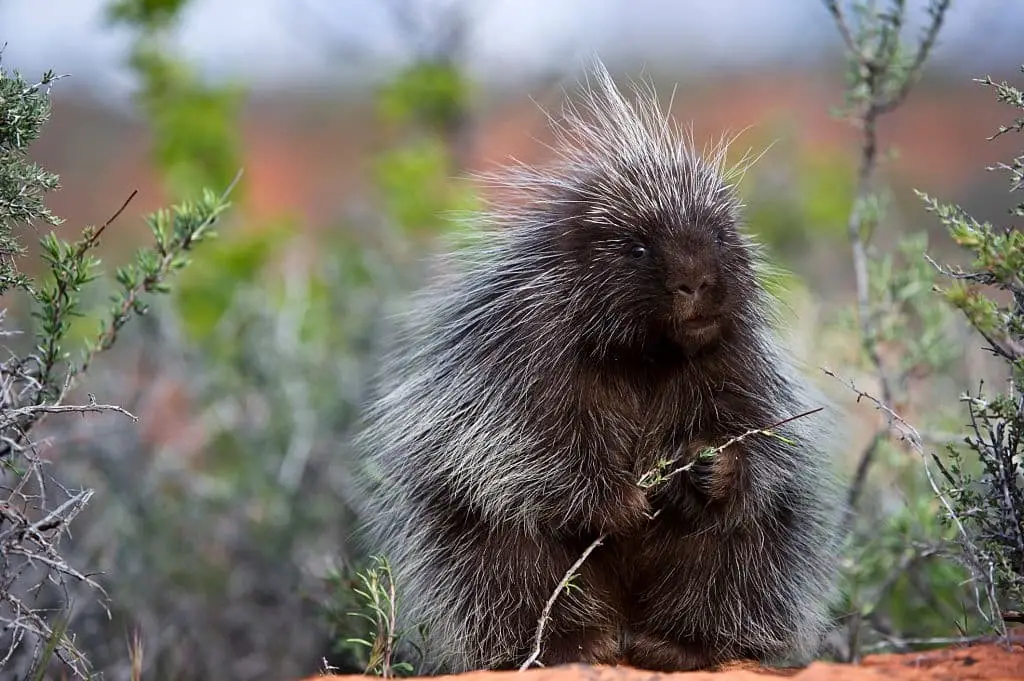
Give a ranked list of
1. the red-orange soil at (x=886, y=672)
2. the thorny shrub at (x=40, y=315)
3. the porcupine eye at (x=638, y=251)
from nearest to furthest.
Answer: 1. the red-orange soil at (x=886, y=672)
2. the thorny shrub at (x=40, y=315)
3. the porcupine eye at (x=638, y=251)

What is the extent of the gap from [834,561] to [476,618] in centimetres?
147

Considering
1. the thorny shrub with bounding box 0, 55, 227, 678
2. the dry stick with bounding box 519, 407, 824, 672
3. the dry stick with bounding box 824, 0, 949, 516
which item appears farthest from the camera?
the dry stick with bounding box 824, 0, 949, 516

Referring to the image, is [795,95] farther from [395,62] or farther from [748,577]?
[748,577]

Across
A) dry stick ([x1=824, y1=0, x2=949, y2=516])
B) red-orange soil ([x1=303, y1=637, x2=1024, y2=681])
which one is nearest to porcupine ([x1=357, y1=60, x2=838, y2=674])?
red-orange soil ([x1=303, y1=637, x2=1024, y2=681])

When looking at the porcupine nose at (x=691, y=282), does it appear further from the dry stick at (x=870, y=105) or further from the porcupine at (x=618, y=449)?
the dry stick at (x=870, y=105)

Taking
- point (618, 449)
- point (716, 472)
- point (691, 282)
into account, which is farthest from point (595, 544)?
point (691, 282)

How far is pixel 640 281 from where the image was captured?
12.0 ft

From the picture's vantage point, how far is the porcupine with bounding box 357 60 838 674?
148 inches

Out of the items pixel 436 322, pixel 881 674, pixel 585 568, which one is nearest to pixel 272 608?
pixel 436 322

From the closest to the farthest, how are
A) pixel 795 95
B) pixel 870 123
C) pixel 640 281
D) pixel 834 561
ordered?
1. pixel 640 281
2. pixel 834 561
3. pixel 870 123
4. pixel 795 95

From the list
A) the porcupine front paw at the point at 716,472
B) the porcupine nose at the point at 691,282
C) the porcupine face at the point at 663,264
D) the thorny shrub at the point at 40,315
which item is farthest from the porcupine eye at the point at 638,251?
the thorny shrub at the point at 40,315

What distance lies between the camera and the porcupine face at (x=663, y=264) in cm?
358

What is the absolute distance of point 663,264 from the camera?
11.9ft

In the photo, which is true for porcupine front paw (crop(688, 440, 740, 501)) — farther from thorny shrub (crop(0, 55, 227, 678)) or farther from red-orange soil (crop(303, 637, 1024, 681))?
thorny shrub (crop(0, 55, 227, 678))
